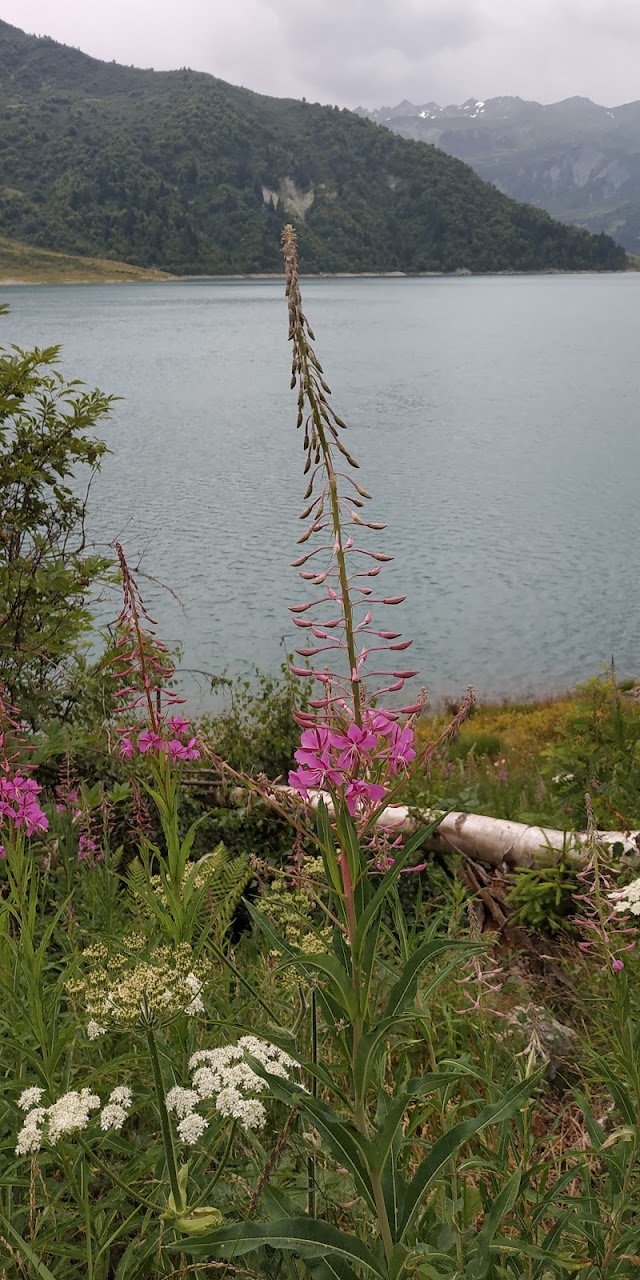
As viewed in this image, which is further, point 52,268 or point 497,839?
point 52,268

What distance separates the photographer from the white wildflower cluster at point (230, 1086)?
187cm

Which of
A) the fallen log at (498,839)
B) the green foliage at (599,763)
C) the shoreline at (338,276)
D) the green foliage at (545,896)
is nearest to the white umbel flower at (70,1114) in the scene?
the fallen log at (498,839)

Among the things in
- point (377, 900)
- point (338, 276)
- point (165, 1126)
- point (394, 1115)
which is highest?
point (338, 276)

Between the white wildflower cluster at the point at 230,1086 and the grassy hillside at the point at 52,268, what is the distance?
163762mm

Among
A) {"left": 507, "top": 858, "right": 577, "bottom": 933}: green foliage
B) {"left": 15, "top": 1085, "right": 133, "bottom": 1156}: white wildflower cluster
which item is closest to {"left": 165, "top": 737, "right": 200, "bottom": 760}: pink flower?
{"left": 15, "top": 1085, "right": 133, "bottom": 1156}: white wildflower cluster

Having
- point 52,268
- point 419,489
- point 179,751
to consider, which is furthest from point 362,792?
point 52,268

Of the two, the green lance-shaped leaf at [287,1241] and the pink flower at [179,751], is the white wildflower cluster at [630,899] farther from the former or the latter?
the green lance-shaped leaf at [287,1241]

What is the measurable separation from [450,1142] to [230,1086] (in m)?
0.55

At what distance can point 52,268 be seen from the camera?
156 meters

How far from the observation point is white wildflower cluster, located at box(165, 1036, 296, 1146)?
1.87m

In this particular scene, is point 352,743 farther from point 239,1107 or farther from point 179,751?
point 179,751

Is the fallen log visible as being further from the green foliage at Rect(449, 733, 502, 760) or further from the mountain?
the mountain

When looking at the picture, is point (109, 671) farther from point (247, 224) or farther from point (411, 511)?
point (247, 224)

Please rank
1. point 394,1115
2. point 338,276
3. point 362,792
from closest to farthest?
point 394,1115
point 362,792
point 338,276
